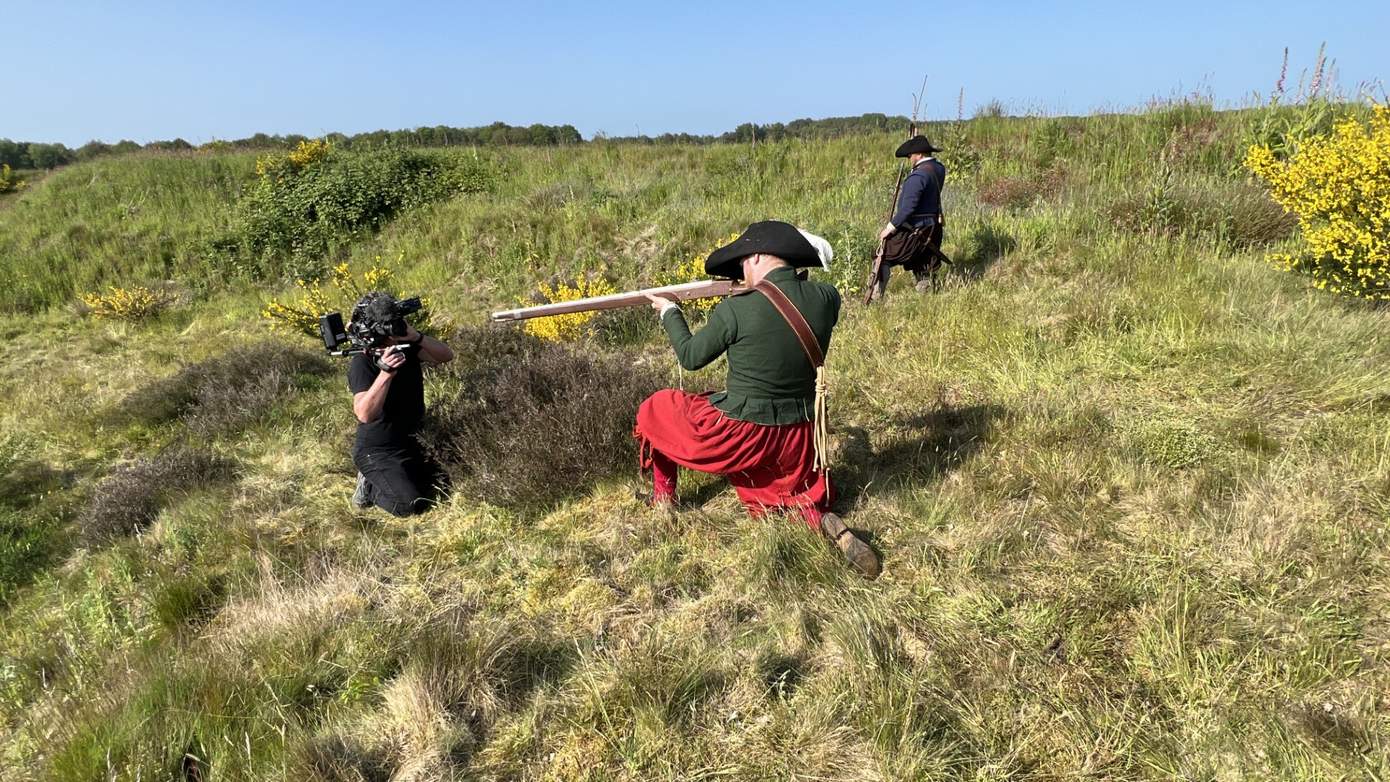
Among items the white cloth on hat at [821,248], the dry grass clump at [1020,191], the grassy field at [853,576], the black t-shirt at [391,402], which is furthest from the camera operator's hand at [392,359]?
the dry grass clump at [1020,191]

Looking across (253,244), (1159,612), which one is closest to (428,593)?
(1159,612)

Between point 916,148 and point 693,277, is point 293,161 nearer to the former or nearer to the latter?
point 693,277

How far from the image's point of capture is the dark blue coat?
6.09 metres

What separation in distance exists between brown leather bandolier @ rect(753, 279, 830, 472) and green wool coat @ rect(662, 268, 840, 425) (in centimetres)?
2

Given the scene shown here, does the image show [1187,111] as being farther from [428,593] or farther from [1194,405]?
[428,593]

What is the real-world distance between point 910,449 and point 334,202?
39.4ft

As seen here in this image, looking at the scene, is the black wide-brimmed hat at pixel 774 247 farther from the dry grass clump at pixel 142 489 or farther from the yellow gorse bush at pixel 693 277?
the dry grass clump at pixel 142 489

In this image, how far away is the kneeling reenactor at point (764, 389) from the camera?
3.02 m

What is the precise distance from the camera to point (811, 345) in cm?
307

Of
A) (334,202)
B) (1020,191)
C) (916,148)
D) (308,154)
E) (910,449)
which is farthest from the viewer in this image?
(308,154)

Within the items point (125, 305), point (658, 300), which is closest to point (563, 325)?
point (658, 300)

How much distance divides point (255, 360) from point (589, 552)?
206 inches

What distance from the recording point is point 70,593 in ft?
12.2

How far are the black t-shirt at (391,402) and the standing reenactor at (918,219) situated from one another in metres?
4.42
